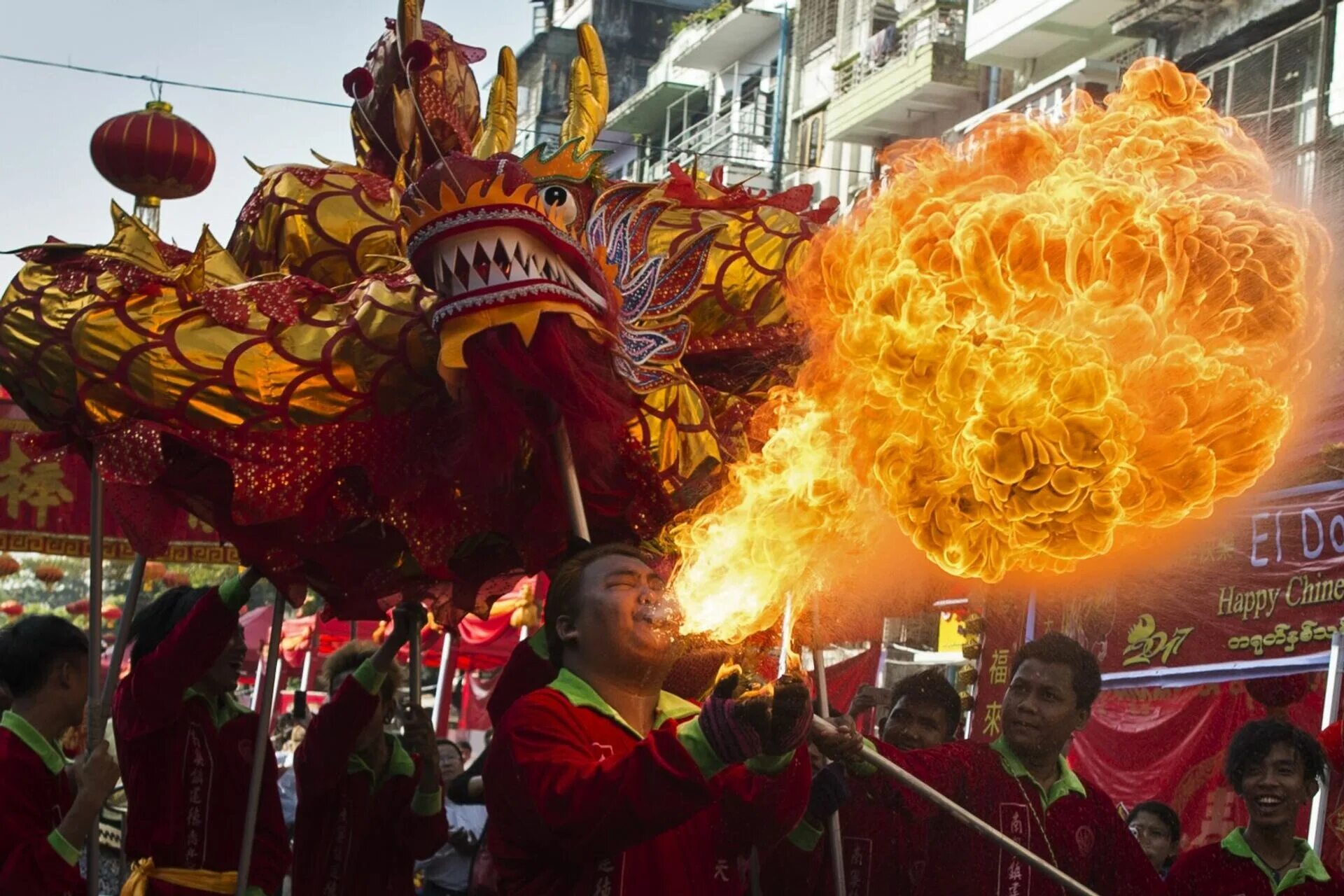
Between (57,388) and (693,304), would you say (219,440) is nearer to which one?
(57,388)

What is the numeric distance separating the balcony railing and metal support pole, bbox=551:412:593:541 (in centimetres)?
1778

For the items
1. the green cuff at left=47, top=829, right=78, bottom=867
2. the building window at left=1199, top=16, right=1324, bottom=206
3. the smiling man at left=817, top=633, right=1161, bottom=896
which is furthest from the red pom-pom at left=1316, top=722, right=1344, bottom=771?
the building window at left=1199, top=16, right=1324, bottom=206

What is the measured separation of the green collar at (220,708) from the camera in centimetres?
509

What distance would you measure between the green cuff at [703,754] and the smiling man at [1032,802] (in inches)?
53.9

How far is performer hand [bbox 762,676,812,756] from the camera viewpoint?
114 inches

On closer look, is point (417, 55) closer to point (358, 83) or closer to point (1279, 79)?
point (358, 83)

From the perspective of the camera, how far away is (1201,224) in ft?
13.3

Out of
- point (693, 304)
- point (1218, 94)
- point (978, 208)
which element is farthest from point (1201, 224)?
point (1218, 94)

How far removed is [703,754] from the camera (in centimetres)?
300

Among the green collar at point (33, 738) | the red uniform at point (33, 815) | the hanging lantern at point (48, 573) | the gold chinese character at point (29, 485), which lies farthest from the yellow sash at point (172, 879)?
the hanging lantern at point (48, 573)

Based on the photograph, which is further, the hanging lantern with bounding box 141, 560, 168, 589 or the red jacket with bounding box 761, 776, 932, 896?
the hanging lantern with bounding box 141, 560, 168, 589

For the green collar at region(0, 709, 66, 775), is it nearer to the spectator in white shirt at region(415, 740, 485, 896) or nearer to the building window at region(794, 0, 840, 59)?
the spectator in white shirt at region(415, 740, 485, 896)

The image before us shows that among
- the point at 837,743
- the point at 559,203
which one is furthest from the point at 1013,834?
the point at 559,203

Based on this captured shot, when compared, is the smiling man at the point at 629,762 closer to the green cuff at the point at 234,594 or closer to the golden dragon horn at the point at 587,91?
the green cuff at the point at 234,594
